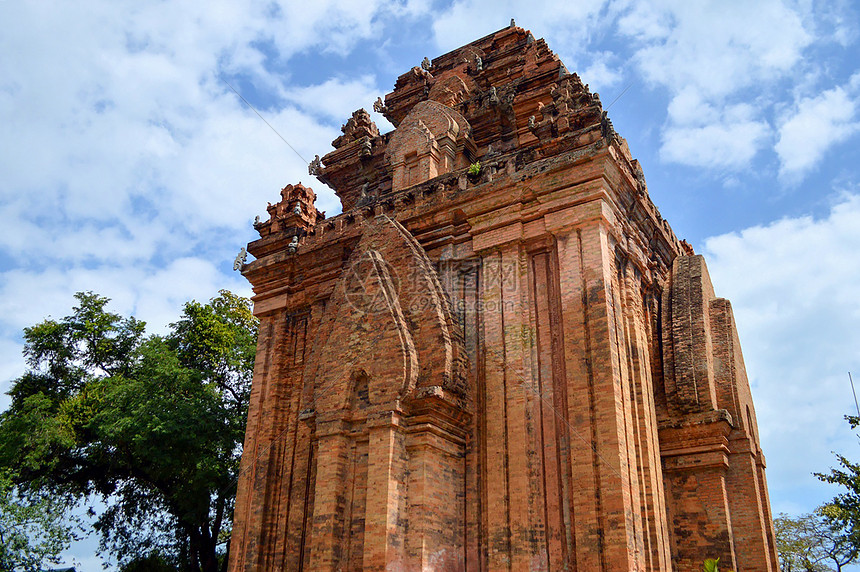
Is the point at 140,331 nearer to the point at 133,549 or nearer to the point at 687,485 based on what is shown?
the point at 133,549

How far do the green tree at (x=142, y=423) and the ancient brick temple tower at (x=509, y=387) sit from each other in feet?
24.7

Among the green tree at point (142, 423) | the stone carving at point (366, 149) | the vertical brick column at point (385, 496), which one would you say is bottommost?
the vertical brick column at point (385, 496)

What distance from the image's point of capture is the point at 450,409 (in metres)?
11.3

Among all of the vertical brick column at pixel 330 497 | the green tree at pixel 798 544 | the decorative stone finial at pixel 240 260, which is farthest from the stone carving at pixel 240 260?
the green tree at pixel 798 544

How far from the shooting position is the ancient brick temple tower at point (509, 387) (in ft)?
34.1

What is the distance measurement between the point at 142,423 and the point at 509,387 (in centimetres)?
1383

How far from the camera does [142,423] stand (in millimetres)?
20891

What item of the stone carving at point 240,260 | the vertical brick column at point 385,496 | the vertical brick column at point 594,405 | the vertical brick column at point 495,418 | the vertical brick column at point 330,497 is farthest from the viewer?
the stone carving at point 240,260

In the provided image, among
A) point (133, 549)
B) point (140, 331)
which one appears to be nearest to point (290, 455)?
point (133, 549)

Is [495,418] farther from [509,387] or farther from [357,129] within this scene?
[357,129]

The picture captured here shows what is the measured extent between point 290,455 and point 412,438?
12.8ft

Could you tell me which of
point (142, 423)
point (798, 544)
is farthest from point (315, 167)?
point (798, 544)

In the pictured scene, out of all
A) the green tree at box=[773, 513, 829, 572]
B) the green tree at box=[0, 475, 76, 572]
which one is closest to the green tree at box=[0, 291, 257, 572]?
the green tree at box=[0, 475, 76, 572]

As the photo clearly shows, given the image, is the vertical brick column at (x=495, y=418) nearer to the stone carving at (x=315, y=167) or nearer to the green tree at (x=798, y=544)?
the stone carving at (x=315, y=167)
